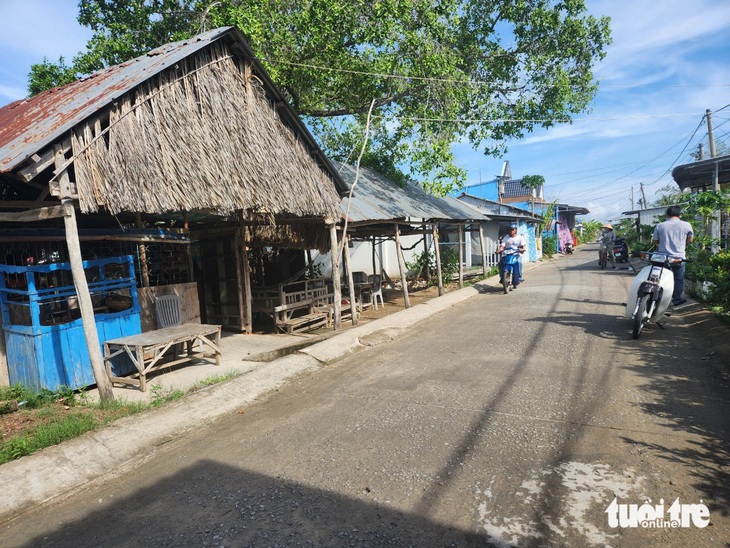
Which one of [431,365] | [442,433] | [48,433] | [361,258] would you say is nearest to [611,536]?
[442,433]

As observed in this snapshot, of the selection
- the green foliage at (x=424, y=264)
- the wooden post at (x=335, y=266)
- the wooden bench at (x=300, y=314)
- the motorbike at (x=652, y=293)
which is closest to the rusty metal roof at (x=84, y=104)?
the wooden post at (x=335, y=266)

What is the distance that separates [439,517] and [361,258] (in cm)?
1747

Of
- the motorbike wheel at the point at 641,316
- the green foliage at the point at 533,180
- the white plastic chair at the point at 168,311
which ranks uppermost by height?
the green foliage at the point at 533,180

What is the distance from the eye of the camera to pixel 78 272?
4.76 meters

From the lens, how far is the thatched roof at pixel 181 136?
16.3ft

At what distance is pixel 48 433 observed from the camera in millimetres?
4059

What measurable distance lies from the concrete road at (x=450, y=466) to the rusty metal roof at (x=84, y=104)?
324 centimetres

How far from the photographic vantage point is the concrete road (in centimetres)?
259

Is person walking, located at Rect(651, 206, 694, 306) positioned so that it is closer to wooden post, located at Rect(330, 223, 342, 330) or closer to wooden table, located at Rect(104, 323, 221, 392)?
wooden post, located at Rect(330, 223, 342, 330)

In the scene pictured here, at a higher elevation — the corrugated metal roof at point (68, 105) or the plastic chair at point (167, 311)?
the corrugated metal roof at point (68, 105)

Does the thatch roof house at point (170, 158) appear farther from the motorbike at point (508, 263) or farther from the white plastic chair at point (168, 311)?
the motorbike at point (508, 263)

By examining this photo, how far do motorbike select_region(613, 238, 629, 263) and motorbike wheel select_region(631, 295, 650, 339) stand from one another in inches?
583

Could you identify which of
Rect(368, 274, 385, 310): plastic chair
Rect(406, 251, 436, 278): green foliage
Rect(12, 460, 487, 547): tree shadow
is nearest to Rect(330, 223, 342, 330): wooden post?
Rect(368, 274, 385, 310): plastic chair

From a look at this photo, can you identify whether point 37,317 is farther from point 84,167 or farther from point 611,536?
point 611,536
